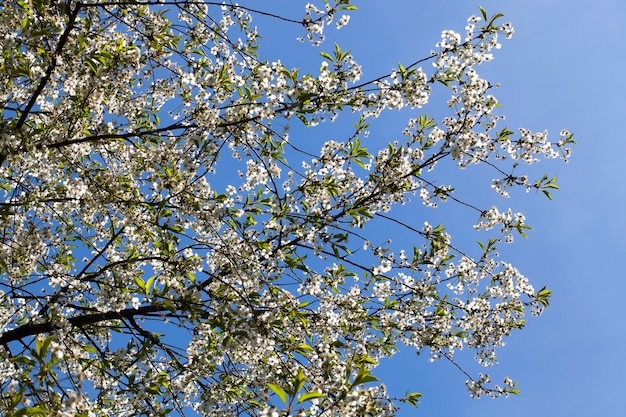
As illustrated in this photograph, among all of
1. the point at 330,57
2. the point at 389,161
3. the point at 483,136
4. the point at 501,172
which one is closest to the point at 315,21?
the point at 330,57

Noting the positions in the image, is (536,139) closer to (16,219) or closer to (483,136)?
(483,136)

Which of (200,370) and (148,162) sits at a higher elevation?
(148,162)

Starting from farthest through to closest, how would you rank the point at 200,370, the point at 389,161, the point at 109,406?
the point at 109,406
the point at 389,161
the point at 200,370

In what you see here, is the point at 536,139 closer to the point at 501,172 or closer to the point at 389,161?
the point at 501,172

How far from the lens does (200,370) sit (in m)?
5.70

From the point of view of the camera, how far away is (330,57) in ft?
18.9

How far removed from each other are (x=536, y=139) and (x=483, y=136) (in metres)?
0.69

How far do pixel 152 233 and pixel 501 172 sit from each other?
412 cm

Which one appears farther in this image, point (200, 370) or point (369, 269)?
point (369, 269)

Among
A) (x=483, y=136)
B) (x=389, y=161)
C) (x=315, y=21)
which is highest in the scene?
(x=315, y=21)

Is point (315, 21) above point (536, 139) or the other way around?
above

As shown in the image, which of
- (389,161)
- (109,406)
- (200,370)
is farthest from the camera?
(109,406)

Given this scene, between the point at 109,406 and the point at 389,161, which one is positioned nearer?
the point at 389,161

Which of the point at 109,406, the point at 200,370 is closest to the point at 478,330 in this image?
the point at 200,370
